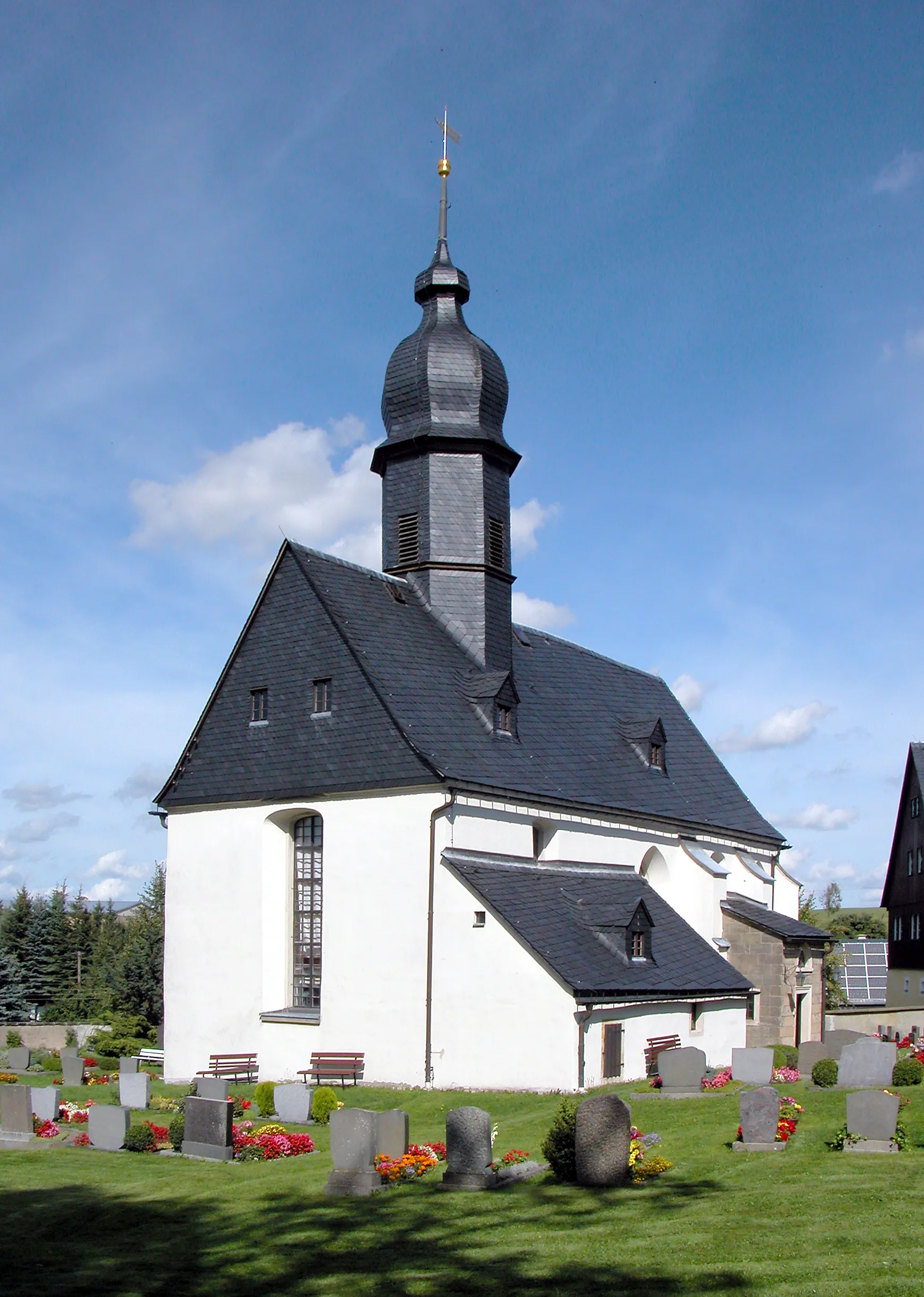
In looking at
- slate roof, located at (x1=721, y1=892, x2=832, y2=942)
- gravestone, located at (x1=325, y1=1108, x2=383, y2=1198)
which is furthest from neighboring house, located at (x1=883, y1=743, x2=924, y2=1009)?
gravestone, located at (x1=325, y1=1108, x2=383, y2=1198)

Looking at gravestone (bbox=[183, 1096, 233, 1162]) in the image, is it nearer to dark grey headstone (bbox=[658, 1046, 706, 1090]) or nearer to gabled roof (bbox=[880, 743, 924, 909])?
dark grey headstone (bbox=[658, 1046, 706, 1090])

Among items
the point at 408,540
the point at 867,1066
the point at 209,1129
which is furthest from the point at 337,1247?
the point at 408,540

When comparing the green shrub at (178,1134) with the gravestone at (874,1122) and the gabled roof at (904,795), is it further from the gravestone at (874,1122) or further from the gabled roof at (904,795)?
the gabled roof at (904,795)

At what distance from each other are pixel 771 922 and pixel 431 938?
44.7 feet

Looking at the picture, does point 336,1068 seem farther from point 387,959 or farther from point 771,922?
point 771,922

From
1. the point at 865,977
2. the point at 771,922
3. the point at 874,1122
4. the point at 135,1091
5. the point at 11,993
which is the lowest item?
the point at 865,977

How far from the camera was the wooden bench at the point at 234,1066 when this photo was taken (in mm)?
27297

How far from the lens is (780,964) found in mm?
34500

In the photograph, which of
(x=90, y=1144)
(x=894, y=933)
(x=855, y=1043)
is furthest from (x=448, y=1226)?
(x=894, y=933)

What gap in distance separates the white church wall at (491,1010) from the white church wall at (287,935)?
45 cm

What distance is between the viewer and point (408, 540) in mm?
32906

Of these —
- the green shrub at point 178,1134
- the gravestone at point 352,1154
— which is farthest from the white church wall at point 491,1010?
the gravestone at point 352,1154

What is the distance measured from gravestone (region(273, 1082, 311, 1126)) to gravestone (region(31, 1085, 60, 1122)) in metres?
3.84

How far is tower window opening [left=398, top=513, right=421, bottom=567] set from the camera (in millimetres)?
32750
